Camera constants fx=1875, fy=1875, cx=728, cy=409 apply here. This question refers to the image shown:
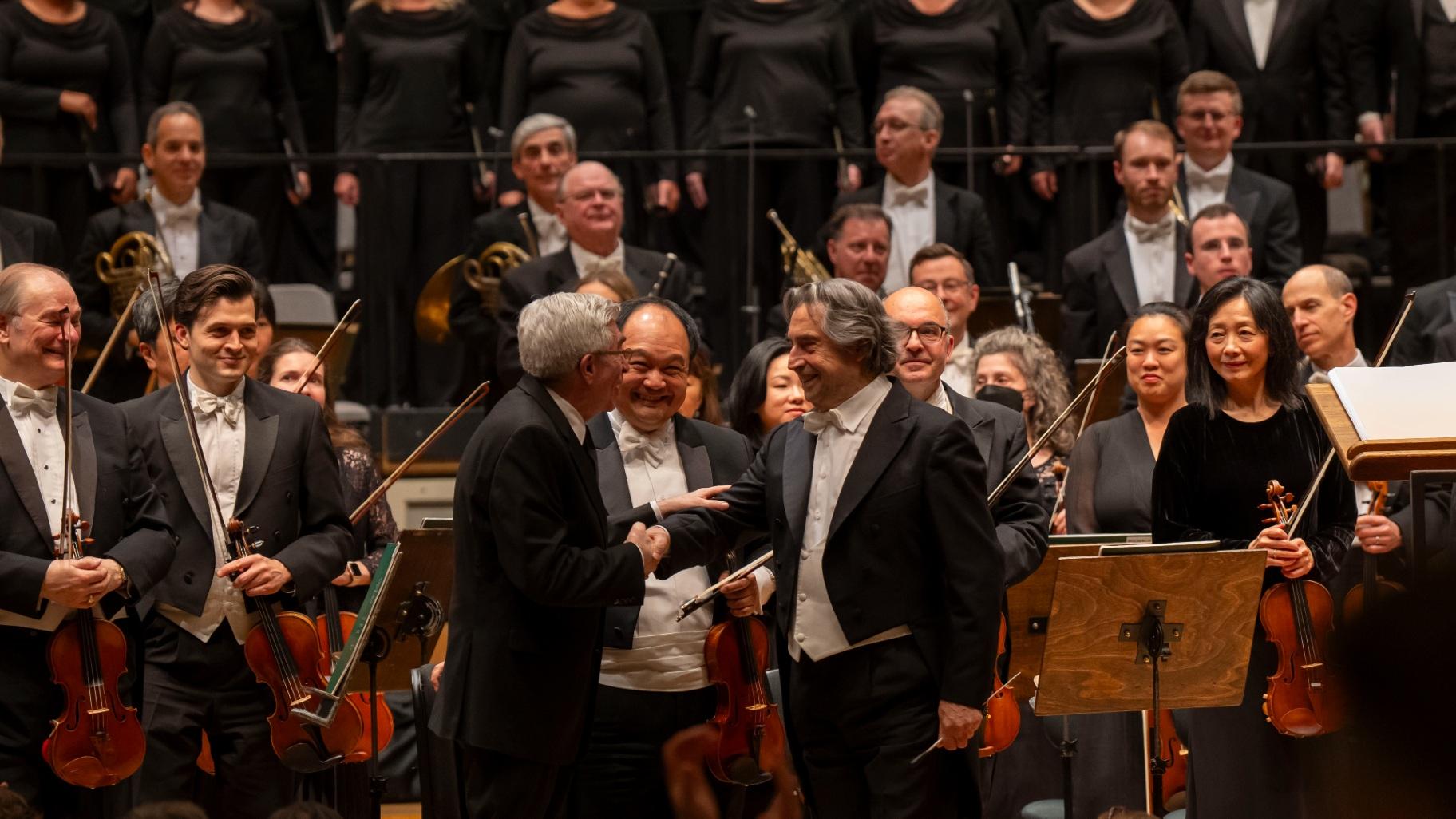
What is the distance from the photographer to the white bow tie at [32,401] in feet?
12.6

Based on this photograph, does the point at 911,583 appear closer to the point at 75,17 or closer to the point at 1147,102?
the point at 1147,102

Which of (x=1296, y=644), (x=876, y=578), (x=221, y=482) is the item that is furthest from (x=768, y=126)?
(x=876, y=578)

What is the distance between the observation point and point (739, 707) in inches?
147

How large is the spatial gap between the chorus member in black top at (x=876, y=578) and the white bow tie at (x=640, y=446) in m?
0.49

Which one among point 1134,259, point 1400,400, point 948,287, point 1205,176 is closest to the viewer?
point 1400,400

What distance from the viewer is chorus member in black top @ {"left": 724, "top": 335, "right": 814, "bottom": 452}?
173 inches

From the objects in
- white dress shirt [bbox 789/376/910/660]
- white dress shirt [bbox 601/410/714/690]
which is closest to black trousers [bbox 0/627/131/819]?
white dress shirt [bbox 601/410/714/690]

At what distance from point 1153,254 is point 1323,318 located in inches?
44.5

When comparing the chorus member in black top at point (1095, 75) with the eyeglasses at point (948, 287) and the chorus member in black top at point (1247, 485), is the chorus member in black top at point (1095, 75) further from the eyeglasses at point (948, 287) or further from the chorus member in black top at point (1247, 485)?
the chorus member in black top at point (1247, 485)

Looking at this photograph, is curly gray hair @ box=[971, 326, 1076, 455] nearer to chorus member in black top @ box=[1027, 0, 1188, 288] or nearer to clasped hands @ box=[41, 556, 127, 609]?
chorus member in black top @ box=[1027, 0, 1188, 288]

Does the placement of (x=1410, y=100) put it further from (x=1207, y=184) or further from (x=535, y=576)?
(x=535, y=576)

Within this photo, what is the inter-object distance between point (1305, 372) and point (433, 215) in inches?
128

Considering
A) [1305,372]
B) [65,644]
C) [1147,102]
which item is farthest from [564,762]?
[1147,102]

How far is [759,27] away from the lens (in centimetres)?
→ 689
